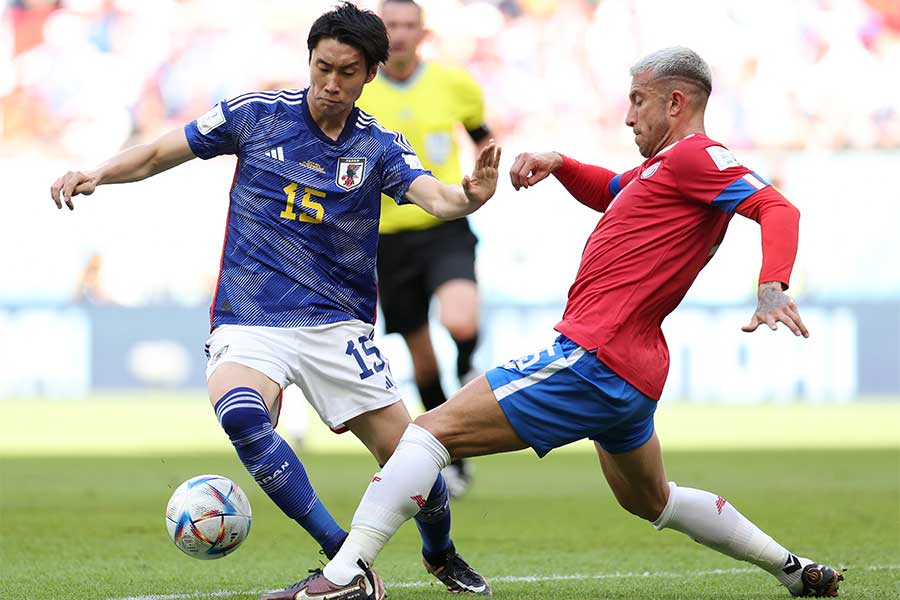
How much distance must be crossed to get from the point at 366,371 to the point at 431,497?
19.8 inches

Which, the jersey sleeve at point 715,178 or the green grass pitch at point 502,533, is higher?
the jersey sleeve at point 715,178

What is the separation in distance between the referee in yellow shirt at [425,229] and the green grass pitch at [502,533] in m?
1.02

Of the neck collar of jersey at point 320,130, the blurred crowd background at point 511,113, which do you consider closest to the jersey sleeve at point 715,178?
the neck collar of jersey at point 320,130

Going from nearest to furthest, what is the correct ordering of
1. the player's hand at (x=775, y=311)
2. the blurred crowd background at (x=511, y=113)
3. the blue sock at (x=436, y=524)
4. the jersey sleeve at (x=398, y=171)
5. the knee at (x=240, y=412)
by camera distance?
the player's hand at (x=775, y=311), the knee at (x=240, y=412), the blue sock at (x=436, y=524), the jersey sleeve at (x=398, y=171), the blurred crowd background at (x=511, y=113)

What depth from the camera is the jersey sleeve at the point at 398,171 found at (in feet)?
16.6

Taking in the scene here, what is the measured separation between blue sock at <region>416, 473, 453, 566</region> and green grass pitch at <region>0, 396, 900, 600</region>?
0.14 metres

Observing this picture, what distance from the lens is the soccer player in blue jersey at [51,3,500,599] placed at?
489 cm

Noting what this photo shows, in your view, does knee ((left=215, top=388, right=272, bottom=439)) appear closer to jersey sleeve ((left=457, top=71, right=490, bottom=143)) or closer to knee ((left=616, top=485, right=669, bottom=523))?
knee ((left=616, top=485, right=669, bottom=523))

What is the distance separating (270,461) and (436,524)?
2.36 feet

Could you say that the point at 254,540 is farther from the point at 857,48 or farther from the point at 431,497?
the point at 857,48

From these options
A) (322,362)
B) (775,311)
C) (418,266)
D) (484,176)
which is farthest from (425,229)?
(775,311)

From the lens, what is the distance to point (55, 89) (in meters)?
23.7

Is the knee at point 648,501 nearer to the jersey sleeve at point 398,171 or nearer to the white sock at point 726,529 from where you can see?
the white sock at point 726,529

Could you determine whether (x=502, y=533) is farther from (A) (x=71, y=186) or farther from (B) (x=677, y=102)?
(A) (x=71, y=186)
